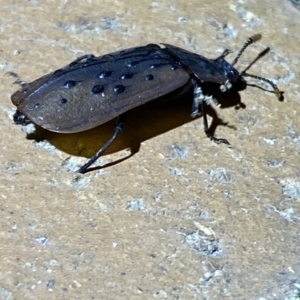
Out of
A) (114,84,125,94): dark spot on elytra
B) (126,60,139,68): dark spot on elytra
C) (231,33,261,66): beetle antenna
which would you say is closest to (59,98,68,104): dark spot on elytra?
(114,84,125,94): dark spot on elytra

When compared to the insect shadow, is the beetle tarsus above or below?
above

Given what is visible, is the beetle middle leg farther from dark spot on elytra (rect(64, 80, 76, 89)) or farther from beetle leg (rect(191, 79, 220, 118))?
dark spot on elytra (rect(64, 80, 76, 89))

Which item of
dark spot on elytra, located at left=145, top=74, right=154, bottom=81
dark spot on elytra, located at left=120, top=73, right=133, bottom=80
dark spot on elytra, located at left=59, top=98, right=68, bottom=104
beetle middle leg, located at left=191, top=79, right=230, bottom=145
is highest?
dark spot on elytra, located at left=120, top=73, right=133, bottom=80

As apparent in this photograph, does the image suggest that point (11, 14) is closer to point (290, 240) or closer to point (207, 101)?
point (207, 101)

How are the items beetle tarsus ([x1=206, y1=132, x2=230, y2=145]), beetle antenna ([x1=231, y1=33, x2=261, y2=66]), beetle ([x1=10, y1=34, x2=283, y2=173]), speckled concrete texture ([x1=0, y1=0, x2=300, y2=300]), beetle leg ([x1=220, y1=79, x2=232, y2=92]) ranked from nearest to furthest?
1. speckled concrete texture ([x1=0, y1=0, x2=300, y2=300])
2. beetle ([x1=10, y1=34, x2=283, y2=173])
3. beetle tarsus ([x1=206, y1=132, x2=230, y2=145])
4. beetle leg ([x1=220, y1=79, x2=232, y2=92])
5. beetle antenna ([x1=231, y1=33, x2=261, y2=66])

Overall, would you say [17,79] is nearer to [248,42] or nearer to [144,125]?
[144,125]

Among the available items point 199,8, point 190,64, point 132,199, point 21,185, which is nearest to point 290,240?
point 132,199

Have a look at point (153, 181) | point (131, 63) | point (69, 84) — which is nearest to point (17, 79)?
point (69, 84)
